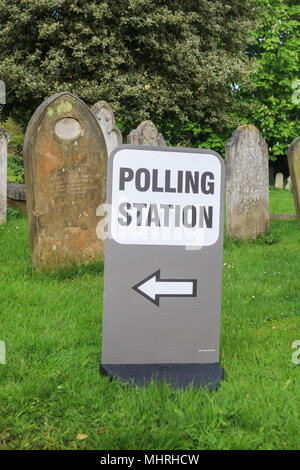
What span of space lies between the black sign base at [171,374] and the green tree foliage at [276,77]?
17.4 meters

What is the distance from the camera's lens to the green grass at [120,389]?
2020mm

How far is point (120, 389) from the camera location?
2359 millimetres

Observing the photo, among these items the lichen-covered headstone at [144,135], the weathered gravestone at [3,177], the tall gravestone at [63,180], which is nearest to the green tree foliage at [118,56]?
the lichen-covered headstone at [144,135]

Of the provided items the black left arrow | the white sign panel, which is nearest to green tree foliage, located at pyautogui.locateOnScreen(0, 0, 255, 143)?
the white sign panel

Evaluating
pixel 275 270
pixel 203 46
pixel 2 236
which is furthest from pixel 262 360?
pixel 203 46

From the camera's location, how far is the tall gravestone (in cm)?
470

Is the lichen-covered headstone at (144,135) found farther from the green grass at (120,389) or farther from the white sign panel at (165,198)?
the white sign panel at (165,198)

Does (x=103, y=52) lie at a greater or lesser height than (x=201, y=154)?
greater

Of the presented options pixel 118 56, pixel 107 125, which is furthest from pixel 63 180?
pixel 118 56

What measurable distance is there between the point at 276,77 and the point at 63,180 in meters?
17.3

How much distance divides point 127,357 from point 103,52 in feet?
37.6

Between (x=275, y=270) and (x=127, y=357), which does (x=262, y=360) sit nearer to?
(x=127, y=357)

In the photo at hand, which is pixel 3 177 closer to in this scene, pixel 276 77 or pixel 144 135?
pixel 144 135

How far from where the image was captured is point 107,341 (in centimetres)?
258
